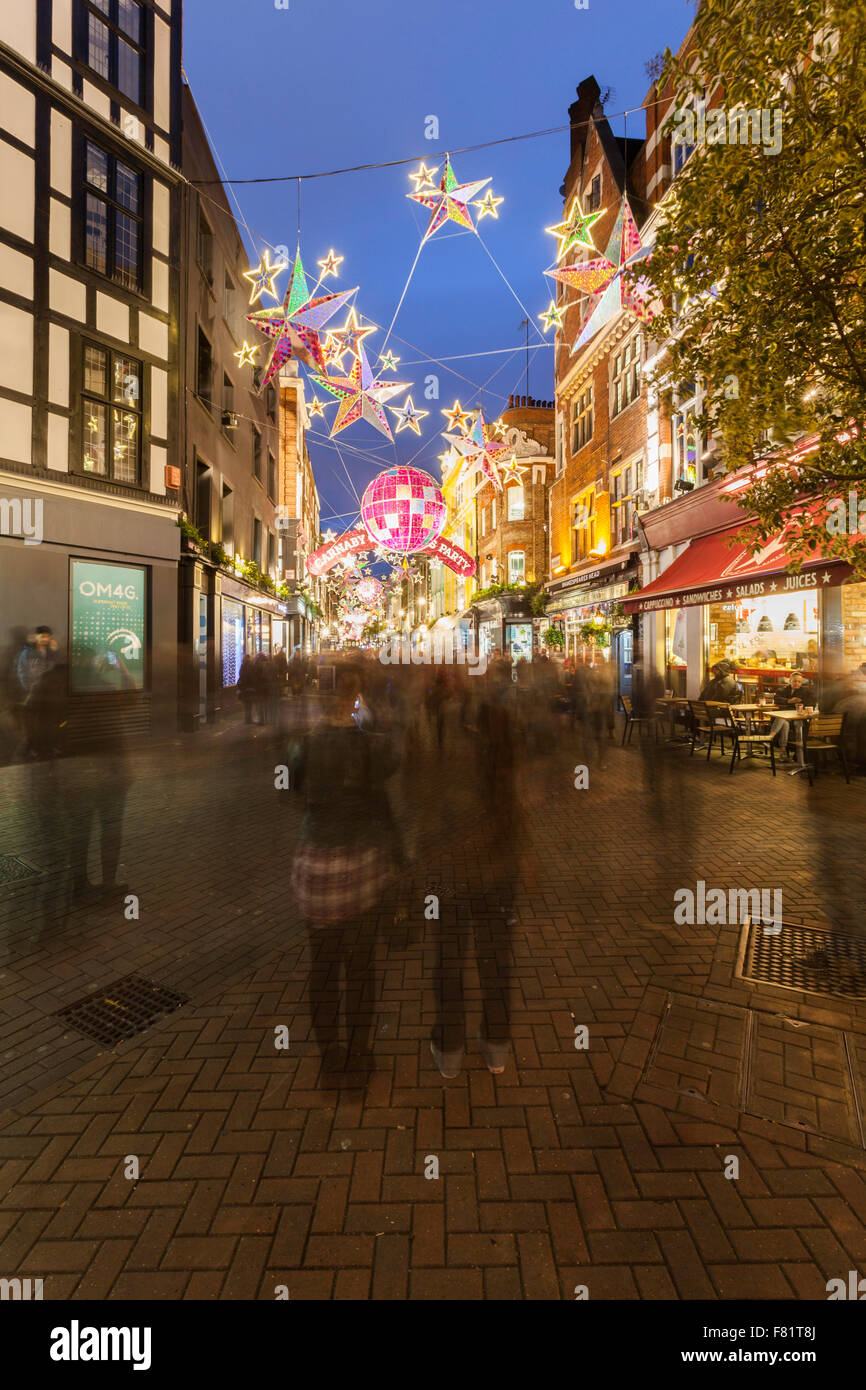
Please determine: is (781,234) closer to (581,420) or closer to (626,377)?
(626,377)

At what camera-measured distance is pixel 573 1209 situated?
7.70 feet

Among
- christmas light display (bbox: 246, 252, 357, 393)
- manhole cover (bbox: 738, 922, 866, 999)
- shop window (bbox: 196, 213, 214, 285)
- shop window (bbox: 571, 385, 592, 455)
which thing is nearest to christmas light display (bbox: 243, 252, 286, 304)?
christmas light display (bbox: 246, 252, 357, 393)

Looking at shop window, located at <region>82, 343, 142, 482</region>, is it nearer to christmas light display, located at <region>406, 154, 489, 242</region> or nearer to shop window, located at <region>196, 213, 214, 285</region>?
shop window, located at <region>196, 213, 214, 285</region>

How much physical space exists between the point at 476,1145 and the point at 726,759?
10.9m

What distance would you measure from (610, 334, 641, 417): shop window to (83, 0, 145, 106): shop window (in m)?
13.8

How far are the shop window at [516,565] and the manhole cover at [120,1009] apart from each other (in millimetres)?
29194

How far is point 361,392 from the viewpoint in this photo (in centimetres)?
1423

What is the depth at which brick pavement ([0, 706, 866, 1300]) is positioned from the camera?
215 centimetres

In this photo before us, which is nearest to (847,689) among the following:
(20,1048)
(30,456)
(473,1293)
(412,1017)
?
(412,1017)

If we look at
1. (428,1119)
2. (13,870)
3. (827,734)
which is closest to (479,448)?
(827,734)

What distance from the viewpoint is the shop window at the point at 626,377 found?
18906mm

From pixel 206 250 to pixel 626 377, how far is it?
13328 millimetres

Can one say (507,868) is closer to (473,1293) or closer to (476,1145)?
(476,1145)

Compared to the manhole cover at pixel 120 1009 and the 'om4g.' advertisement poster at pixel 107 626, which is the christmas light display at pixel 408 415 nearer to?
the 'om4g.' advertisement poster at pixel 107 626
